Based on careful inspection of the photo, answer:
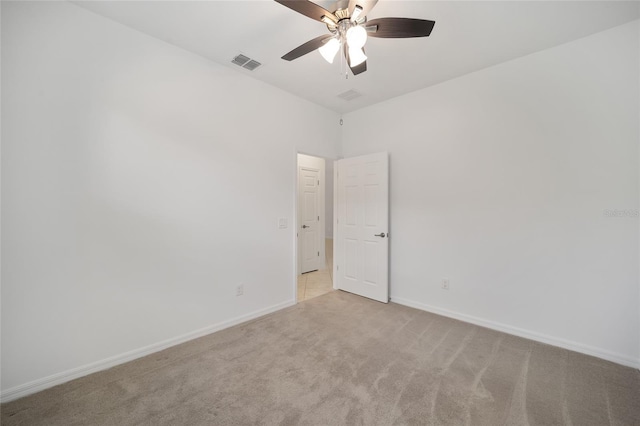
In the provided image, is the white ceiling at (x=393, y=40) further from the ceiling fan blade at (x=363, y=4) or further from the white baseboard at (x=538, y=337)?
the white baseboard at (x=538, y=337)

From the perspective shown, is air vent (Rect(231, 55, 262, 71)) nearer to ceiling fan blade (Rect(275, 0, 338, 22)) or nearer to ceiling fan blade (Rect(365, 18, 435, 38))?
ceiling fan blade (Rect(275, 0, 338, 22))

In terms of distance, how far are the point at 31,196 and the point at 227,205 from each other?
147 centimetres

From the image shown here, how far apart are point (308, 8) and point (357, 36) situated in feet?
1.16

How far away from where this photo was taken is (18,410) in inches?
66.7

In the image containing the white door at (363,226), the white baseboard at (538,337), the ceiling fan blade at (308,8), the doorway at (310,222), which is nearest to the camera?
the ceiling fan blade at (308,8)

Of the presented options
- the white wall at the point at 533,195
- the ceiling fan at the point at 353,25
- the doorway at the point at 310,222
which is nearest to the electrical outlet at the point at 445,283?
the white wall at the point at 533,195

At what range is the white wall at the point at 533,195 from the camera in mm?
2242

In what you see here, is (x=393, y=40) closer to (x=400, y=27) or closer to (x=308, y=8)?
(x=400, y=27)

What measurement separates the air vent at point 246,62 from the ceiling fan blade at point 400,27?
147 centimetres

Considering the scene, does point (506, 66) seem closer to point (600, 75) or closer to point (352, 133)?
point (600, 75)

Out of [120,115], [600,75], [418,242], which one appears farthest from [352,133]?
[120,115]

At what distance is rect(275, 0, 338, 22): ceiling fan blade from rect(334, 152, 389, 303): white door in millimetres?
2145

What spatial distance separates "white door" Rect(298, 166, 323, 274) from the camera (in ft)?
16.8

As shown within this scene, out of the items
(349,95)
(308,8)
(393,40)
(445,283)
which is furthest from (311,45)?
(445,283)
